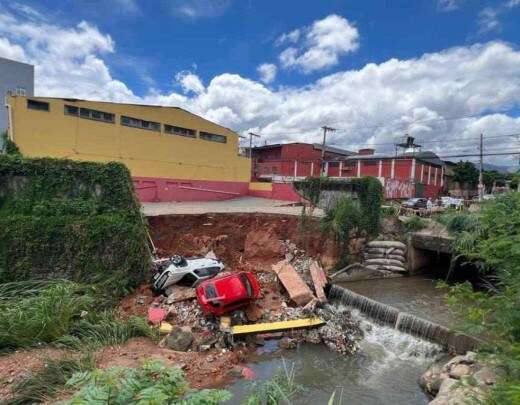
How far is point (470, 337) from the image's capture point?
328 inches

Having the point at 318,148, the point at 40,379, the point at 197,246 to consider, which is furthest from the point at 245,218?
the point at 318,148

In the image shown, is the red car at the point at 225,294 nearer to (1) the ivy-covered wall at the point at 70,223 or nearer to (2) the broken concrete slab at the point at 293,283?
(2) the broken concrete slab at the point at 293,283

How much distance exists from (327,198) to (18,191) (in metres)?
12.9

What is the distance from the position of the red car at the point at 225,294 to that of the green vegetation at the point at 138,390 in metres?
6.55

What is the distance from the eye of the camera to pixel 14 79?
31.8m

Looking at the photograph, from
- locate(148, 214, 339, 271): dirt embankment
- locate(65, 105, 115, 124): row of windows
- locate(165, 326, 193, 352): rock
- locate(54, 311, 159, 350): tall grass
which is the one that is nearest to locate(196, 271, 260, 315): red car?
locate(165, 326, 193, 352): rock

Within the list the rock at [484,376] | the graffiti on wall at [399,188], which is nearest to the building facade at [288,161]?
the graffiti on wall at [399,188]

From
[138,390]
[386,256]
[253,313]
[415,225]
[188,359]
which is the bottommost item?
[188,359]

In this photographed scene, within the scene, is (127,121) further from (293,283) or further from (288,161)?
(288,161)

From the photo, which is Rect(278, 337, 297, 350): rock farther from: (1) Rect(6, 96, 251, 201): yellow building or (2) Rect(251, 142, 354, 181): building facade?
(2) Rect(251, 142, 354, 181): building facade

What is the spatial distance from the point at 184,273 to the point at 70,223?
4.38 m

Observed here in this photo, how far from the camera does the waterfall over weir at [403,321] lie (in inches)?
338

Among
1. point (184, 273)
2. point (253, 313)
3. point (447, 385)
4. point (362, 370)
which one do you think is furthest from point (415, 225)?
point (184, 273)

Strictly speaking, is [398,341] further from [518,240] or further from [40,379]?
[40,379]
